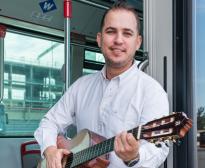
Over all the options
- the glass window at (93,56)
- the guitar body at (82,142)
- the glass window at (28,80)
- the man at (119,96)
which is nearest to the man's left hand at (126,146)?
the man at (119,96)

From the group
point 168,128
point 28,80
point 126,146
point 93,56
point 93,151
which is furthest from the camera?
point 93,56

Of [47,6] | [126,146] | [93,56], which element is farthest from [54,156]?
[93,56]

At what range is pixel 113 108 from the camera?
7.04 feet

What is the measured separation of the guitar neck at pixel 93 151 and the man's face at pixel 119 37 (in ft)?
1.47

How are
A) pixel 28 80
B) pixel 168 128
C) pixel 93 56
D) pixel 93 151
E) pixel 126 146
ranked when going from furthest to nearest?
1. pixel 93 56
2. pixel 28 80
3. pixel 93 151
4. pixel 126 146
5. pixel 168 128

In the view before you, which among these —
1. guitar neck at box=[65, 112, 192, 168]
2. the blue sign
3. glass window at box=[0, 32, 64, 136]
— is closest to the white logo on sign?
the blue sign

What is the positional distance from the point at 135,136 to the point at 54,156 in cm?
67

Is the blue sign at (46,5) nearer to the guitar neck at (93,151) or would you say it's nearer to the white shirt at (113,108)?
the white shirt at (113,108)

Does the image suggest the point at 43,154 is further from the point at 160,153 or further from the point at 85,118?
the point at 160,153

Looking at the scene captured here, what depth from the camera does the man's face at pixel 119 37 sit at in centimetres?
209

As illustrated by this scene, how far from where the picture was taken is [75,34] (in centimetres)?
505

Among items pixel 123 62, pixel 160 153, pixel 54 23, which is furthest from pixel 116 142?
pixel 54 23

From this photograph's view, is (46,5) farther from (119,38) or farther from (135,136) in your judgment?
(135,136)

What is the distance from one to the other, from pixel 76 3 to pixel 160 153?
328 centimetres
